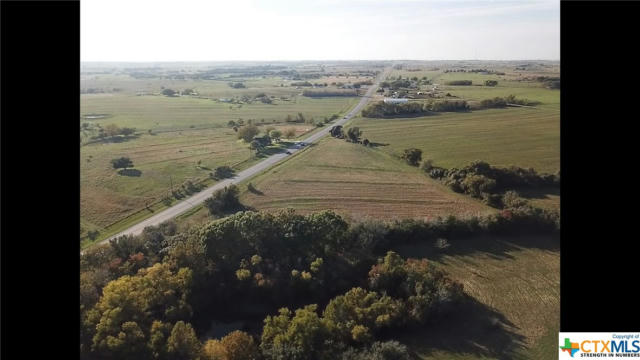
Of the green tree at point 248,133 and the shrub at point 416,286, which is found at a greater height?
the green tree at point 248,133

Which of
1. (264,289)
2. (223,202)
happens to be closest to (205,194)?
(223,202)

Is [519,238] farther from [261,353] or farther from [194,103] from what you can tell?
[194,103]

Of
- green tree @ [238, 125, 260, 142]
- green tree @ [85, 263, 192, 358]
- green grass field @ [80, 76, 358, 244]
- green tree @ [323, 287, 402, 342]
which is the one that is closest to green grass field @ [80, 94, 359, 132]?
green grass field @ [80, 76, 358, 244]

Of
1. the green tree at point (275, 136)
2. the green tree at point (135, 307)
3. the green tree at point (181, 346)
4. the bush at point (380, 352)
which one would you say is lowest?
the bush at point (380, 352)

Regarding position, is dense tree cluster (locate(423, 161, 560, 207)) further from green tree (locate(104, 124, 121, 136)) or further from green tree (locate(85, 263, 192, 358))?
green tree (locate(104, 124, 121, 136))

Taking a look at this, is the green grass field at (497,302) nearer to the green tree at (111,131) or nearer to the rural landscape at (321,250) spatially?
the rural landscape at (321,250)

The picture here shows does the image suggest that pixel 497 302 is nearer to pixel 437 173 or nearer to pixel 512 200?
pixel 512 200

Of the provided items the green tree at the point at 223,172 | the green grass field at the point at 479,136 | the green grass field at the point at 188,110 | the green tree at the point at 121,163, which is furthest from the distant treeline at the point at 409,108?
the green tree at the point at 121,163
